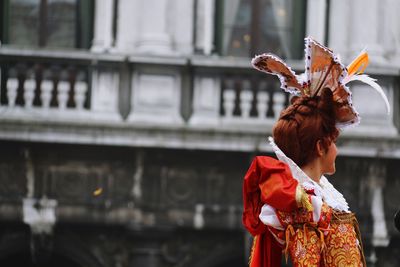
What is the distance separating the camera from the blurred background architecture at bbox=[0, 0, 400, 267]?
1245cm

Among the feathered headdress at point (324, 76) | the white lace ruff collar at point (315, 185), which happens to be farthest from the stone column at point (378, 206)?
the feathered headdress at point (324, 76)

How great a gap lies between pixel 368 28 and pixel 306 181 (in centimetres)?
753

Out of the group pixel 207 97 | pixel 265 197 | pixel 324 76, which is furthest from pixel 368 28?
pixel 265 197

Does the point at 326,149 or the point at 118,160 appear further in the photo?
the point at 118,160

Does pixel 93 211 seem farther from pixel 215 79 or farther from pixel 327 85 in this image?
pixel 327 85

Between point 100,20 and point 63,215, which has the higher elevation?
point 100,20

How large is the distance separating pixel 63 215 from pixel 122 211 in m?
0.61

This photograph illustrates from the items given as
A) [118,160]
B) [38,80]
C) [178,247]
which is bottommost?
[178,247]

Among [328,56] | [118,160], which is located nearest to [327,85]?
[328,56]

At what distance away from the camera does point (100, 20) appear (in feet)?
42.5

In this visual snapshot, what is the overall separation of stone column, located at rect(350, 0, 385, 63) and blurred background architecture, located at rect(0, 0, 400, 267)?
0.02 meters

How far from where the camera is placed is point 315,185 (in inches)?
225

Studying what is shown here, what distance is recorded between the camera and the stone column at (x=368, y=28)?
12.9 metres

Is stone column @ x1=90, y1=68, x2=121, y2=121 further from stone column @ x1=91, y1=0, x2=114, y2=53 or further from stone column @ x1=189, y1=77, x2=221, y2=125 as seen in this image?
stone column @ x1=189, y1=77, x2=221, y2=125
